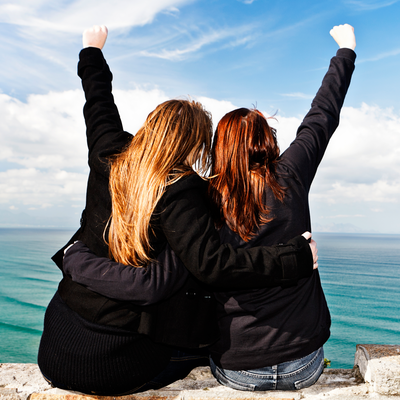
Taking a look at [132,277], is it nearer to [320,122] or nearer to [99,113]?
[99,113]

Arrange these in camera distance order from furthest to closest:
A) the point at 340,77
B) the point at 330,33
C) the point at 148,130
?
the point at 330,33 < the point at 340,77 < the point at 148,130

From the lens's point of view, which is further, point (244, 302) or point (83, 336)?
point (244, 302)

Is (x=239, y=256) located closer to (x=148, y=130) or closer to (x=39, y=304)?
(x=148, y=130)

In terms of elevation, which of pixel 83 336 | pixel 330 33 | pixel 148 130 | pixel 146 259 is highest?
pixel 330 33

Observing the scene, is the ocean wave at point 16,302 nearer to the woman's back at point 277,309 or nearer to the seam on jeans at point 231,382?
the seam on jeans at point 231,382

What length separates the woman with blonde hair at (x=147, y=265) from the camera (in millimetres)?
1494

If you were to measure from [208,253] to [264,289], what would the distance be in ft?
1.39

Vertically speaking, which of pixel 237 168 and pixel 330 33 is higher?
pixel 330 33

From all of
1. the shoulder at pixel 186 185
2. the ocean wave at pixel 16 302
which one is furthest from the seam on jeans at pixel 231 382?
the ocean wave at pixel 16 302

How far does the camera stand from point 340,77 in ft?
7.20

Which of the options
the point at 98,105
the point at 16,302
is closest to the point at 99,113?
the point at 98,105

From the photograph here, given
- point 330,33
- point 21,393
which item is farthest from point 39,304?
point 330,33

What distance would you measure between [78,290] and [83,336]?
8.2 inches

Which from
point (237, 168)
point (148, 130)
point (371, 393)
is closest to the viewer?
point (148, 130)
